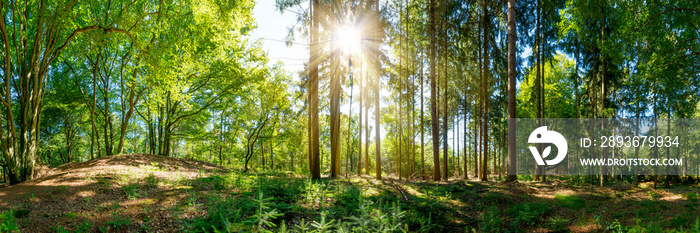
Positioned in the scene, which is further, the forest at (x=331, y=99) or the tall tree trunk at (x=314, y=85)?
the tall tree trunk at (x=314, y=85)

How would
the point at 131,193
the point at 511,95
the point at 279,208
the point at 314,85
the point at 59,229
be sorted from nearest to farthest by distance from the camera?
the point at 59,229 → the point at 279,208 → the point at 131,193 → the point at 511,95 → the point at 314,85

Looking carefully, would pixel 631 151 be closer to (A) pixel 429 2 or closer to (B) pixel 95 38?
(A) pixel 429 2

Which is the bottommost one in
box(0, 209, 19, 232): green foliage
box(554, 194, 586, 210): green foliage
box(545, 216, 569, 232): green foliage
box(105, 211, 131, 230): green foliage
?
box(554, 194, 586, 210): green foliage

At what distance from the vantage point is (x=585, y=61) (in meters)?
15.9

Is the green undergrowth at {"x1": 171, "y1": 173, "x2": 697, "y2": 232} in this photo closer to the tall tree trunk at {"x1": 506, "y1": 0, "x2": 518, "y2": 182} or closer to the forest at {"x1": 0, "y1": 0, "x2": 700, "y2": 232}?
the forest at {"x1": 0, "y1": 0, "x2": 700, "y2": 232}

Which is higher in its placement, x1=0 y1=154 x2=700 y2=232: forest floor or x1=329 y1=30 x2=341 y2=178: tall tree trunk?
x1=329 y1=30 x2=341 y2=178: tall tree trunk

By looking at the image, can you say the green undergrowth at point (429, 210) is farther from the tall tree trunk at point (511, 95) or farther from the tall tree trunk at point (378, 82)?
the tall tree trunk at point (378, 82)

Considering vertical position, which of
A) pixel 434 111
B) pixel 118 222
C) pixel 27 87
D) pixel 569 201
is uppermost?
pixel 27 87

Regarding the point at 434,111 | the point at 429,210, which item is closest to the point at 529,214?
the point at 429,210

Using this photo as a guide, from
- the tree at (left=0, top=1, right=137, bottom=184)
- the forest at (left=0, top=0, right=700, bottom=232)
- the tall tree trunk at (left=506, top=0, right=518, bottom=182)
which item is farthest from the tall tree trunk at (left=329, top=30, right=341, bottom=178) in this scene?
the tree at (left=0, top=1, right=137, bottom=184)

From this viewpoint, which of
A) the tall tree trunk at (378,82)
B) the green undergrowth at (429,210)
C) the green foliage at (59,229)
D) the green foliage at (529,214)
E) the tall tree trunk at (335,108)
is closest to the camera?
the green foliage at (59,229)

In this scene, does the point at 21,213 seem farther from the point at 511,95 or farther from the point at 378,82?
the point at 378,82

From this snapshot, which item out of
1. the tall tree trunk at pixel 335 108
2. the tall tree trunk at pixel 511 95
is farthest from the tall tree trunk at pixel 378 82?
the tall tree trunk at pixel 511 95

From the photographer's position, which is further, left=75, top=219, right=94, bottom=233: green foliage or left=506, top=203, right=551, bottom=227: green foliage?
left=506, top=203, right=551, bottom=227: green foliage
